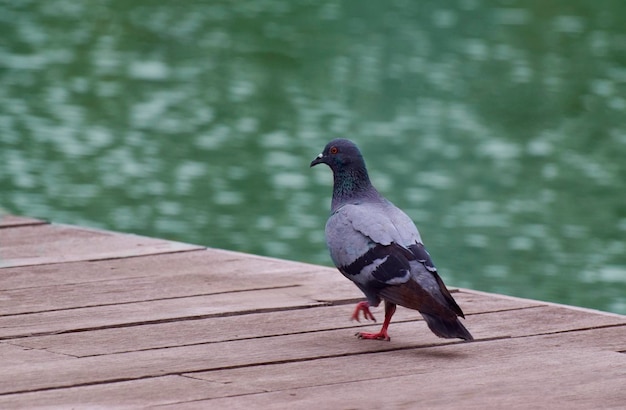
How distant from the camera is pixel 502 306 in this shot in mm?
4789

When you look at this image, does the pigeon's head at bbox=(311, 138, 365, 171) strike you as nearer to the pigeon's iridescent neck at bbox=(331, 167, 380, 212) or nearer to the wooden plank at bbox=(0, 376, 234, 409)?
the pigeon's iridescent neck at bbox=(331, 167, 380, 212)

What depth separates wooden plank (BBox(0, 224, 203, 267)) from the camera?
5551 millimetres

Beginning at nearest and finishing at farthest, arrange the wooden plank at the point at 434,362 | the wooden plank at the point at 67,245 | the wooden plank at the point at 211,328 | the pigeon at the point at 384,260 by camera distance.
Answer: the wooden plank at the point at 434,362
the pigeon at the point at 384,260
the wooden plank at the point at 211,328
the wooden plank at the point at 67,245

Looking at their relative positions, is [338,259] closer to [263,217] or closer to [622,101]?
[263,217]

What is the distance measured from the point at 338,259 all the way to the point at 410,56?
11.4m

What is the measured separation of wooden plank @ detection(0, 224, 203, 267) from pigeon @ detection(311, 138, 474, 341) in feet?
4.65

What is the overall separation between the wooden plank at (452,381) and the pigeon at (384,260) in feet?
0.48

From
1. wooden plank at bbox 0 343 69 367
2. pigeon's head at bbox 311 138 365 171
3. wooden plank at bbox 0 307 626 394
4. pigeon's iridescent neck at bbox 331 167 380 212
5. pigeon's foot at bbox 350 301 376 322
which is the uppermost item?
pigeon's head at bbox 311 138 365 171

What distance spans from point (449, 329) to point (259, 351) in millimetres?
583

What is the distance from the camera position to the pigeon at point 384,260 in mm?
4043

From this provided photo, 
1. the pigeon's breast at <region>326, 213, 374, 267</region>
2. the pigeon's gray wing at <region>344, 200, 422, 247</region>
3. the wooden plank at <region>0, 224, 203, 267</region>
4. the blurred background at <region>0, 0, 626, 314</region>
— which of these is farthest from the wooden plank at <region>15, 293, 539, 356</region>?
the blurred background at <region>0, 0, 626, 314</region>

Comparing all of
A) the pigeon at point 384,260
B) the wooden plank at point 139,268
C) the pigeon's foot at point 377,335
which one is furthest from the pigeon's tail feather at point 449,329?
the wooden plank at point 139,268

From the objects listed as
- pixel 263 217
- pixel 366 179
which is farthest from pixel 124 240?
pixel 263 217

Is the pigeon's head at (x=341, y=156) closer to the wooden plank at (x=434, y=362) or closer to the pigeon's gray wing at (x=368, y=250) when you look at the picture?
the pigeon's gray wing at (x=368, y=250)
